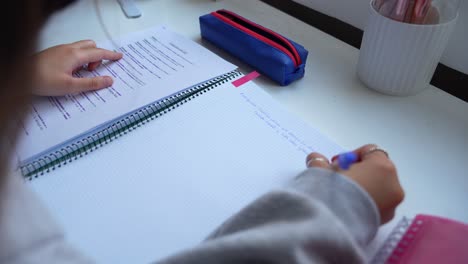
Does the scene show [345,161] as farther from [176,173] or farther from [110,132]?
[110,132]

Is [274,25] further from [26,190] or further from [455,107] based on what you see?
[26,190]

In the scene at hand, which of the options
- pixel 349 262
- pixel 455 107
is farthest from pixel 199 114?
pixel 455 107

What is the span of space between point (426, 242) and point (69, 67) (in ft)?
1.67

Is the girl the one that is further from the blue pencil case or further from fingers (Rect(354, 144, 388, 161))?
the blue pencil case

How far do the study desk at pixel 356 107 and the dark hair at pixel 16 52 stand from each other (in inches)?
2.7

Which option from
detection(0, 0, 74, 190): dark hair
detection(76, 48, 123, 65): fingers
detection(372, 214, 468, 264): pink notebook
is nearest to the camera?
detection(0, 0, 74, 190): dark hair

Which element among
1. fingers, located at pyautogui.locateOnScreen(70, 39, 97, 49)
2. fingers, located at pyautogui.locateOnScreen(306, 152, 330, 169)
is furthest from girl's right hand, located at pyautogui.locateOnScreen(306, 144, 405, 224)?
fingers, located at pyautogui.locateOnScreen(70, 39, 97, 49)

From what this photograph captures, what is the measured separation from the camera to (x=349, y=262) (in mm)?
299

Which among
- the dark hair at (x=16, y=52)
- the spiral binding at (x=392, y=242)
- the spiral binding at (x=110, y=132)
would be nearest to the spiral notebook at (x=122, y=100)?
the spiral binding at (x=110, y=132)

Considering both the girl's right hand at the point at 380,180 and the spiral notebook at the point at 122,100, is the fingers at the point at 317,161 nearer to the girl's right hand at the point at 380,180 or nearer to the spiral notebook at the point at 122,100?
the girl's right hand at the point at 380,180

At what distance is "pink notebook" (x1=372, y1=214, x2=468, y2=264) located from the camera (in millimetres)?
319

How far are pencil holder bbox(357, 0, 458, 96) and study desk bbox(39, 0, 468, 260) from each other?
0.02 m

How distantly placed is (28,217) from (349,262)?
30 centimetres

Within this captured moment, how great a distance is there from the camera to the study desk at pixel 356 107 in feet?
1.36
